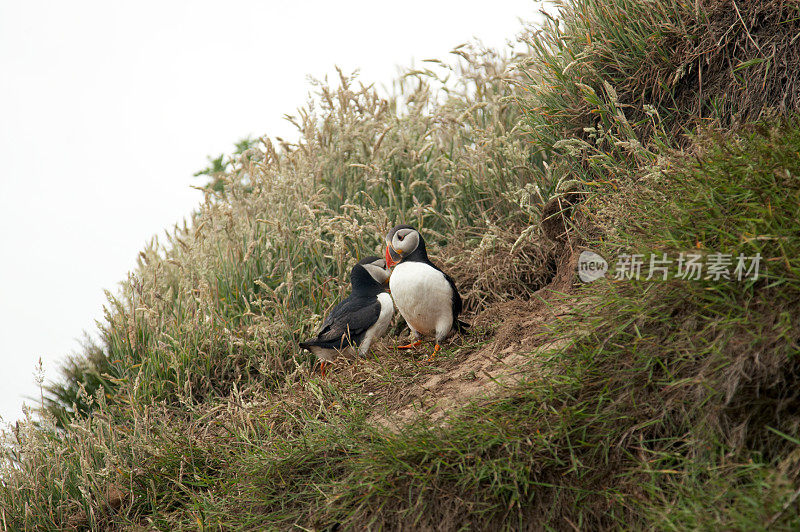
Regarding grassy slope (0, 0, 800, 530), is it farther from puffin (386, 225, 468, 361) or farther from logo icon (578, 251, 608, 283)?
puffin (386, 225, 468, 361)

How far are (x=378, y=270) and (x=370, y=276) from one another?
86 millimetres

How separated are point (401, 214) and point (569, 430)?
342 cm

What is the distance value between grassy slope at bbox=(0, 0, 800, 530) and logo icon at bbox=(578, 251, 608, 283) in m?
0.11

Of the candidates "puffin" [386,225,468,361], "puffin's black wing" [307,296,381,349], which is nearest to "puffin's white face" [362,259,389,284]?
"puffin's black wing" [307,296,381,349]

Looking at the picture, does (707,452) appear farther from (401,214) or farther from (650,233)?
(401,214)

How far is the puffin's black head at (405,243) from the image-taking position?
15.8ft

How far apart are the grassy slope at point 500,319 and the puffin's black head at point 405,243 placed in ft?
2.07

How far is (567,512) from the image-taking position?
2.98 metres

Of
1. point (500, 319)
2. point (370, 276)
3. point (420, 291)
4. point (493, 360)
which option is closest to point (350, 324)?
point (370, 276)

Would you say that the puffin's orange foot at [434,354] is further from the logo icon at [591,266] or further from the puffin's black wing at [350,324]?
the logo icon at [591,266]

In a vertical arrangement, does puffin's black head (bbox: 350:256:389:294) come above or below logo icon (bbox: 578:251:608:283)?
above

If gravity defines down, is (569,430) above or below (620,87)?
below

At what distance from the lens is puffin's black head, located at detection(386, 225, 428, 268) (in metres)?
4.80

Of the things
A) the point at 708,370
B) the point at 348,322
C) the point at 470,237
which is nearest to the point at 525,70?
the point at 470,237
